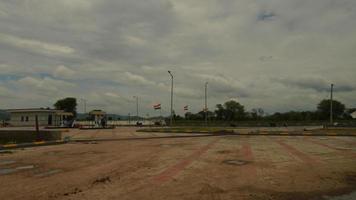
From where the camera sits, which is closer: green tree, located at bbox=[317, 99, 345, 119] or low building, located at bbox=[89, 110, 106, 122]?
low building, located at bbox=[89, 110, 106, 122]

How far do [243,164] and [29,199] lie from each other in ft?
25.0

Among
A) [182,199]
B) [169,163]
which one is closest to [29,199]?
[182,199]

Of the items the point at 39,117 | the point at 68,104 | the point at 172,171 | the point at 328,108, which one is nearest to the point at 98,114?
the point at 39,117

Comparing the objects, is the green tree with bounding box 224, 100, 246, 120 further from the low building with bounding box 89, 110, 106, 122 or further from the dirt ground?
the dirt ground

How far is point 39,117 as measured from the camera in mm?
75312

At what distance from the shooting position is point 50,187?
8.74 meters

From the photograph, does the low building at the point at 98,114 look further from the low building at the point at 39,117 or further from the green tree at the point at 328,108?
the green tree at the point at 328,108

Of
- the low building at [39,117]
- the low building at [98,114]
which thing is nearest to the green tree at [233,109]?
the low building at [39,117]

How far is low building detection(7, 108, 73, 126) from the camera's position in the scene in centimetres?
7262

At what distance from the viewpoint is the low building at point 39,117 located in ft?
238

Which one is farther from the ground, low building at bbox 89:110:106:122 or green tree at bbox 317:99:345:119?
green tree at bbox 317:99:345:119

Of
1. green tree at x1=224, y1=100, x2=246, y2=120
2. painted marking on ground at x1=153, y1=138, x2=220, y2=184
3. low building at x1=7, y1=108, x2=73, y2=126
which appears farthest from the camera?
green tree at x1=224, y1=100, x2=246, y2=120

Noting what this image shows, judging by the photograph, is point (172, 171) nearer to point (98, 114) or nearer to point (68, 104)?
point (98, 114)

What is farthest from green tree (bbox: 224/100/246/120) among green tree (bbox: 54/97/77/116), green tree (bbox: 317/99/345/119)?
green tree (bbox: 54/97/77/116)
